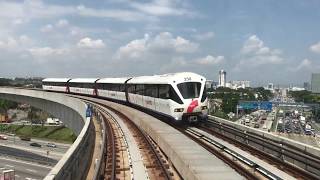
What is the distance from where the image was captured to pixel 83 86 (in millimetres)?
74812

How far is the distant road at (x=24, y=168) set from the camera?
67312mm

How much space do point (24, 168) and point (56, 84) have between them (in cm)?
1882

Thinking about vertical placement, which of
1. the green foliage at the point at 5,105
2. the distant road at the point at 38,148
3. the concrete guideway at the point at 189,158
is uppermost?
the concrete guideway at the point at 189,158

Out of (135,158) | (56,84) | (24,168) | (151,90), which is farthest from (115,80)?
(135,158)

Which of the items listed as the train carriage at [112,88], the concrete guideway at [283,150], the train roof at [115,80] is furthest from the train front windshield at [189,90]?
the train roof at [115,80]

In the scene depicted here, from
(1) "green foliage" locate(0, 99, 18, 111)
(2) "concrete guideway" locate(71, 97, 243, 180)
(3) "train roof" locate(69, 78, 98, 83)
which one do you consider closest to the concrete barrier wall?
(2) "concrete guideway" locate(71, 97, 243, 180)

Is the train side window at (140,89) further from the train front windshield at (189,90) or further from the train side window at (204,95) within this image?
the train front windshield at (189,90)

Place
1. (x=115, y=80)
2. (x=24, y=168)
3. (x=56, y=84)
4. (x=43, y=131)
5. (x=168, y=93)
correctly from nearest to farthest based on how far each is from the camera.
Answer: (x=168, y=93) → (x=115, y=80) → (x=24, y=168) → (x=56, y=84) → (x=43, y=131)

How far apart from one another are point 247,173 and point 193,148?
5.01 meters

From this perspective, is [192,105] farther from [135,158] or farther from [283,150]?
[283,150]

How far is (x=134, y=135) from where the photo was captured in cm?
2856

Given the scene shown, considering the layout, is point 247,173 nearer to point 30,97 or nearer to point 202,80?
point 202,80

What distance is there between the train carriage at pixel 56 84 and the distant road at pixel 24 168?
1496 centimetres

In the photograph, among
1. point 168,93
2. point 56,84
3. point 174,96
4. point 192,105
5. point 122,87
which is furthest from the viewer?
point 56,84
